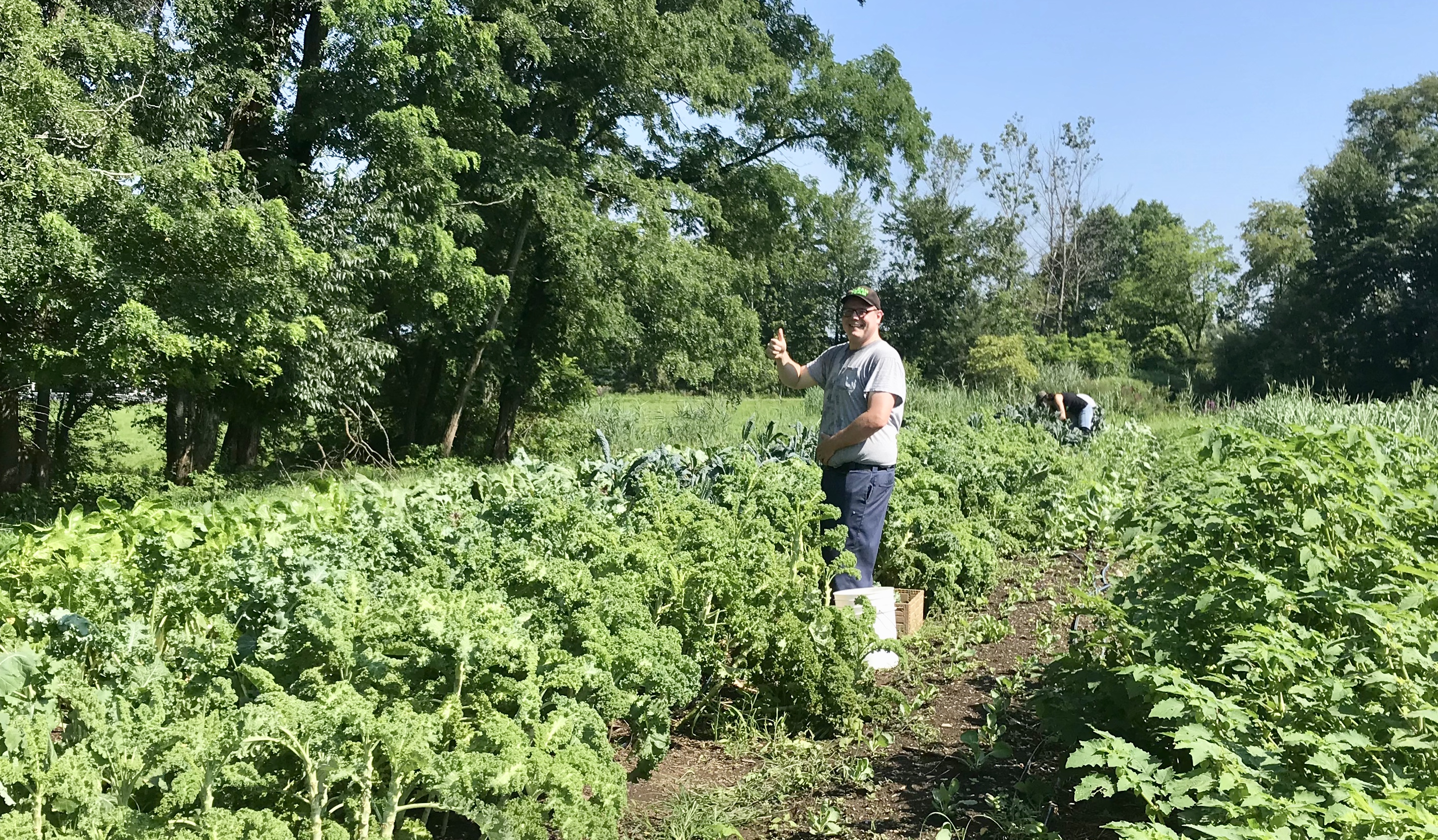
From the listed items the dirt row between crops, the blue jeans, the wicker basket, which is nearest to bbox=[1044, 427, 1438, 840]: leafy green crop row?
the dirt row between crops

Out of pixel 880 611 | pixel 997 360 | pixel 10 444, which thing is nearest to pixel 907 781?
pixel 880 611

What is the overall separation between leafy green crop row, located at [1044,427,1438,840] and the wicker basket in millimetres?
1266

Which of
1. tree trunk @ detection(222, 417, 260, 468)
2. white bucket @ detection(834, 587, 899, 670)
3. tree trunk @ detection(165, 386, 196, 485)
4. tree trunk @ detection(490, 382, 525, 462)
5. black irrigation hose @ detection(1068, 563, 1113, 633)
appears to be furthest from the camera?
tree trunk @ detection(490, 382, 525, 462)

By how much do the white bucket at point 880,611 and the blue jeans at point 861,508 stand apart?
10 cm

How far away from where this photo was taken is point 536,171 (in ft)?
54.1

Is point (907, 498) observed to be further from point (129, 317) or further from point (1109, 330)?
point (1109, 330)

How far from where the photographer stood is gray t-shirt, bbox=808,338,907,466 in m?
5.21

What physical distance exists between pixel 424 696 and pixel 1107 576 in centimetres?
576

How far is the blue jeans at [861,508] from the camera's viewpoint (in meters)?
5.32

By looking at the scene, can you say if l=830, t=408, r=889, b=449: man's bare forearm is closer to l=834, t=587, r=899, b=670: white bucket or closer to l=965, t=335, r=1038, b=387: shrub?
l=834, t=587, r=899, b=670: white bucket

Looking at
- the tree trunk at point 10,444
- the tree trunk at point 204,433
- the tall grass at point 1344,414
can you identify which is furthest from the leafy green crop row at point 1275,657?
the tree trunk at point 10,444

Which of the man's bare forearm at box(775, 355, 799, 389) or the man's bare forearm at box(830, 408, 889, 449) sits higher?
the man's bare forearm at box(775, 355, 799, 389)

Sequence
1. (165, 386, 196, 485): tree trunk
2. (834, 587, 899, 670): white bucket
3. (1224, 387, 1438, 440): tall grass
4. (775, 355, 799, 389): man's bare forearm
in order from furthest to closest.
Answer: (165, 386, 196, 485): tree trunk → (1224, 387, 1438, 440): tall grass → (775, 355, 799, 389): man's bare forearm → (834, 587, 899, 670): white bucket

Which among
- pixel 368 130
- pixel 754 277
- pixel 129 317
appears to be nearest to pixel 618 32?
pixel 368 130
